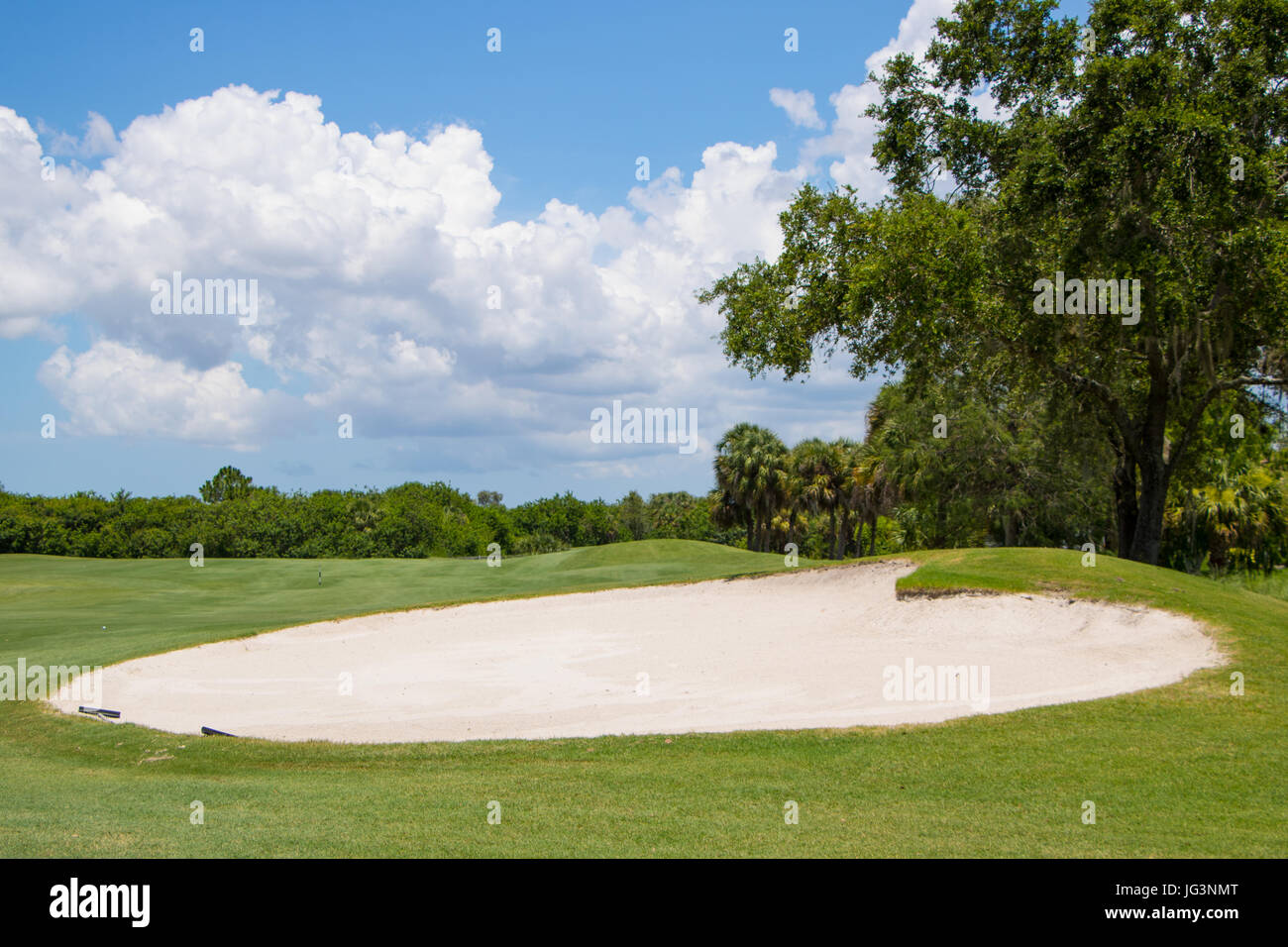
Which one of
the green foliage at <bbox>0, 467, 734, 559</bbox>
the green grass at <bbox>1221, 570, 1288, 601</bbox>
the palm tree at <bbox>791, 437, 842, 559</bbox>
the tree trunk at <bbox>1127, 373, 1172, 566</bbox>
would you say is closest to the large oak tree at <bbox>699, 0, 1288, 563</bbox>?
the tree trunk at <bbox>1127, 373, 1172, 566</bbox>

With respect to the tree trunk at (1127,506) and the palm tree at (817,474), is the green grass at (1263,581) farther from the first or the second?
the palm tree at (817,474)

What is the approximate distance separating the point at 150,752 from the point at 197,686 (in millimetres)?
4737

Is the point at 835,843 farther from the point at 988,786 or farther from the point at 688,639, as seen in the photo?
the point at 688,639

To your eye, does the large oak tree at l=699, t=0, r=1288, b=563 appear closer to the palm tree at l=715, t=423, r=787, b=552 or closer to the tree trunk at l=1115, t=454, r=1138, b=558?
the tree trunk at l=1115, t=454, r=1138, b=558

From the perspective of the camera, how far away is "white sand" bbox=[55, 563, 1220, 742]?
42.5 feet

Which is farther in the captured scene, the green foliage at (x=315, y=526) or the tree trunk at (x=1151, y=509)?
the green foliage at (x=315, y=526)

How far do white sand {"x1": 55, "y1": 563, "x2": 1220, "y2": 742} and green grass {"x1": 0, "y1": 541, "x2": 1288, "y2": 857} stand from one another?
0.98 meters

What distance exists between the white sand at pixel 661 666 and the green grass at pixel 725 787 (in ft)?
3.21

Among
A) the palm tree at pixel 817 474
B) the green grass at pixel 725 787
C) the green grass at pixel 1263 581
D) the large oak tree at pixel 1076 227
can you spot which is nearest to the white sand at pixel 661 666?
the green grass at pixel 725 787

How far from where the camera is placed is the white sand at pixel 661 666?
13.0 metres

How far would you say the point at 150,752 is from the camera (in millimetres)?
11852

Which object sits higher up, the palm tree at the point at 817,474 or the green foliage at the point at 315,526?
the palm tree at the point at 817,474

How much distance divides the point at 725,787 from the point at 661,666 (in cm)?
835
